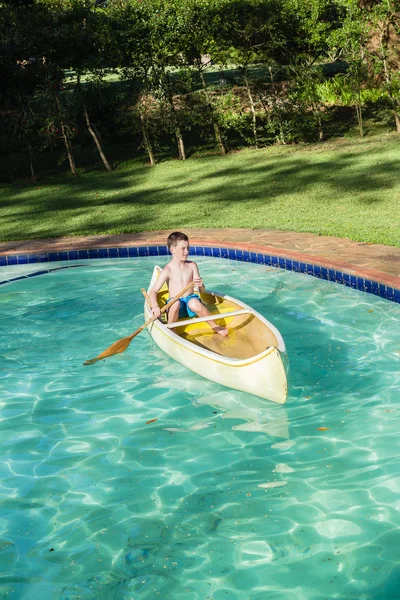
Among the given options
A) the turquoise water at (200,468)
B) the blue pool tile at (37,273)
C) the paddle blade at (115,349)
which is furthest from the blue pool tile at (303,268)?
the blue pool tile at (37,273)

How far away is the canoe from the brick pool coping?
2.15 m

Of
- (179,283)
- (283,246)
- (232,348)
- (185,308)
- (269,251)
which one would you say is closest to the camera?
(232,348)

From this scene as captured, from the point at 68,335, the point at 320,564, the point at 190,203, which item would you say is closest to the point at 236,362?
the point at 320,564

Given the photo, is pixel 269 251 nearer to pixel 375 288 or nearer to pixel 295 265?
pixel 295 265

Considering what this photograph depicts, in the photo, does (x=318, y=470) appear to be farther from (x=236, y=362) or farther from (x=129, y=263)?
(x=129, y=263)

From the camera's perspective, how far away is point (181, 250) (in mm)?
8078

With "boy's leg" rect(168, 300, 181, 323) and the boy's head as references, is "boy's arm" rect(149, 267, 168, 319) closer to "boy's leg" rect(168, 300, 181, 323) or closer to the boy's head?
"boy's leg" rect(168, 300, 181, 323)

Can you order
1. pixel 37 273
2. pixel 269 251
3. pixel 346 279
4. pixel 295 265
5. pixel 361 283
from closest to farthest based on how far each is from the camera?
pixel 361 283, pixel 346 279, pixel 295 265, pixel 269 251, pixel 37 273

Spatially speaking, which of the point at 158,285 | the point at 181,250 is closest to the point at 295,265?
the point at 158,285

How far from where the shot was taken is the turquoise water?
4.75 meters

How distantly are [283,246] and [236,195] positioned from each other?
14.6 feet

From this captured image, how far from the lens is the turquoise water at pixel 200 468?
475cm

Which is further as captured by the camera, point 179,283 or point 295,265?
point 295,265

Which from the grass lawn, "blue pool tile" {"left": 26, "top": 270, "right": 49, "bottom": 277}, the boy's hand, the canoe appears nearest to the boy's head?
the boy's hand
